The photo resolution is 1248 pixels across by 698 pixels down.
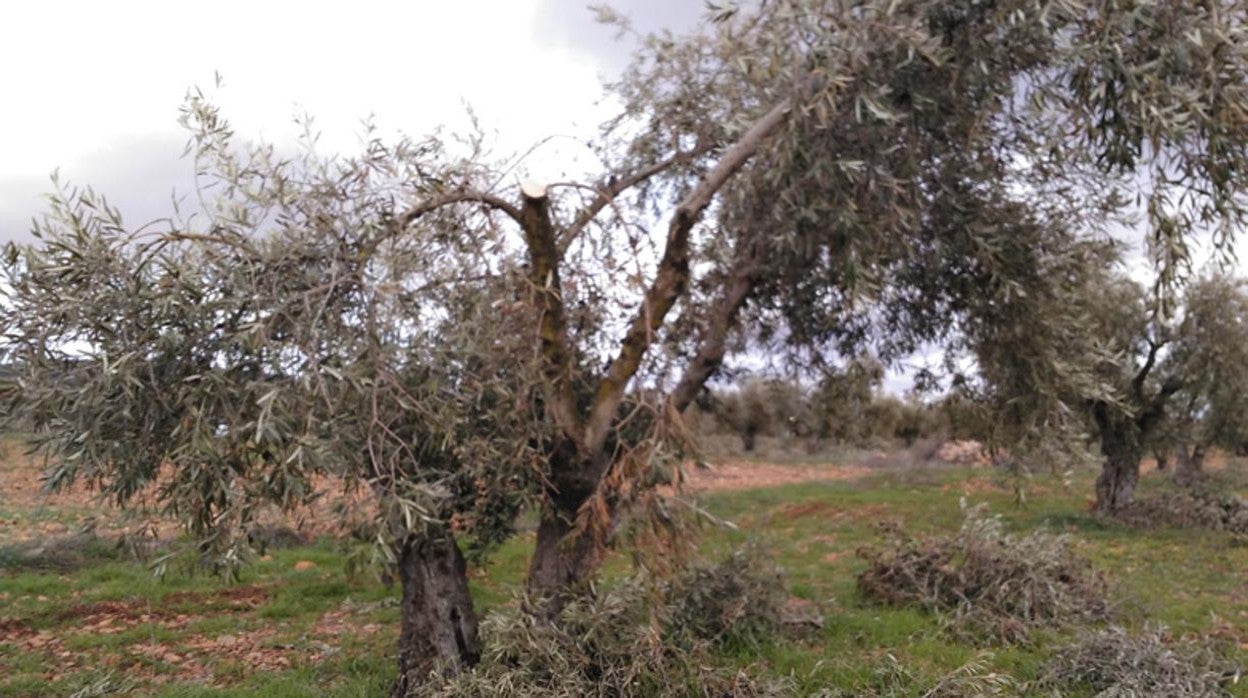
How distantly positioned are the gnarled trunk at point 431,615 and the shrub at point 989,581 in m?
4.65

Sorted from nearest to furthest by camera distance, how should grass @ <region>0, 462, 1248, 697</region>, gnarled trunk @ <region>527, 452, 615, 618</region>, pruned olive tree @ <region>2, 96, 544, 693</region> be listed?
1. pruned olive tree @ <region>2, 96, 544, 693</region>
2. gnarled trunk @ <region>527, 452, 615, 618</region>
3. grass @ <region>0, 462, 1248, 697</region>

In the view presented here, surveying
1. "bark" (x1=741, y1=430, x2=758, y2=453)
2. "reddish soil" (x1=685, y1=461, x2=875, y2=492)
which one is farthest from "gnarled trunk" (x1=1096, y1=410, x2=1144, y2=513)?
"bark" (x1=741, y1=430, x2=758, y2=453)

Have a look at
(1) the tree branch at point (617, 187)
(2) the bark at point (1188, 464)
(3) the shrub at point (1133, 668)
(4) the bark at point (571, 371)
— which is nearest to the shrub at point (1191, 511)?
(2) the bark at point (1188, 464)

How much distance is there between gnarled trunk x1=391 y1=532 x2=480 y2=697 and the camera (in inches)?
318

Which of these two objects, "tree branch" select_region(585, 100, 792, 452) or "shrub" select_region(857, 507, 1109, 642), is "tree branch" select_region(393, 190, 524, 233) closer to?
"tree branch" select_region(585, 100, 792, 452)

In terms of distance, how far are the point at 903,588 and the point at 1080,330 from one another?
3808mm

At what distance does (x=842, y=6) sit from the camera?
6.54m

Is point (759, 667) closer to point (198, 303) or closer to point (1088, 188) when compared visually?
point (1088, 188)

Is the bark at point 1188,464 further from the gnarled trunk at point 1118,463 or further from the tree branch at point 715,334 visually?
the tree branch at point 715,334

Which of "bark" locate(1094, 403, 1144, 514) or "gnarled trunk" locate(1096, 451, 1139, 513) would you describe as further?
"gnarled trunk" locate(1096, 451, 1139, 513)

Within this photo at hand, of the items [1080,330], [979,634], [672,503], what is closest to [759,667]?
[979,634]

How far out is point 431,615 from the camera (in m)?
8.14

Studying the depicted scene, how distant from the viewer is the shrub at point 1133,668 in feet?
26.0

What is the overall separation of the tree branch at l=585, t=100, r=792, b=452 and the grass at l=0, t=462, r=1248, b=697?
1181 millimetres
